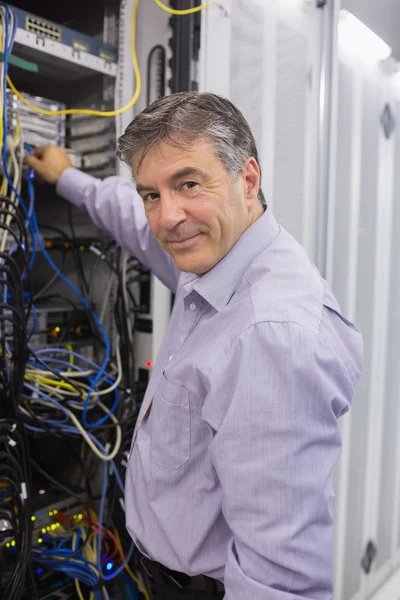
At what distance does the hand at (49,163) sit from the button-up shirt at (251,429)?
0.69 metres

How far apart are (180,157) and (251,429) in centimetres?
52

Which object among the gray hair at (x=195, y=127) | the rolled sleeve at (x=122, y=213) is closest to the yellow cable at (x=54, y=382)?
the rolled sleeve at (x=122, y=213)

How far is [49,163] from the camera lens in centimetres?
146

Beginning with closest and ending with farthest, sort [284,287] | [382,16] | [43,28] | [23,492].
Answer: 1. [284,287]
2. [23,492]
3. [43,28]
4. [382,16]

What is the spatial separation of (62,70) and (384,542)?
7.80 feet

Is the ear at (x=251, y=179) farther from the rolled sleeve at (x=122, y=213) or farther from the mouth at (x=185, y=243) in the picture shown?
the rolled sleeve at (x=122, y=213)

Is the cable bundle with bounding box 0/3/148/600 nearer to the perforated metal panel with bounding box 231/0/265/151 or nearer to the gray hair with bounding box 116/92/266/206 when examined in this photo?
the gray hair with bounding box 116/92/266/206

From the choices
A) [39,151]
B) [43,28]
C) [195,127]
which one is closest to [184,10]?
[43,28]

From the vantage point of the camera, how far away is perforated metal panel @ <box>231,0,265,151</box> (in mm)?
1420

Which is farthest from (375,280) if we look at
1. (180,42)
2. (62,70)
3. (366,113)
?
(62,70)

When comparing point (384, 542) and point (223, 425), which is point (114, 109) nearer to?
point (223, 425)

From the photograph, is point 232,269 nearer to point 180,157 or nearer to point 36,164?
point 180,157

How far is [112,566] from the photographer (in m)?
1.59

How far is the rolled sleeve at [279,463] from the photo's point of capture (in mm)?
759
